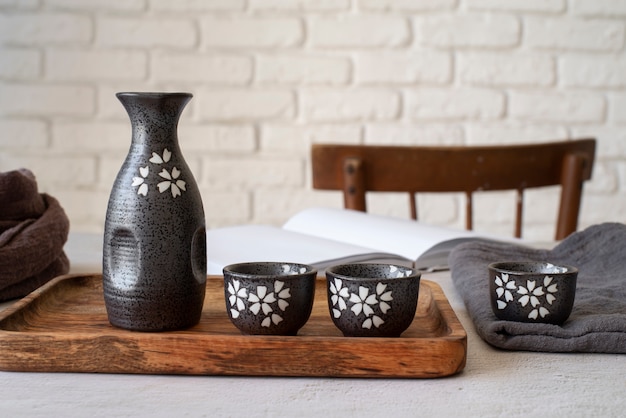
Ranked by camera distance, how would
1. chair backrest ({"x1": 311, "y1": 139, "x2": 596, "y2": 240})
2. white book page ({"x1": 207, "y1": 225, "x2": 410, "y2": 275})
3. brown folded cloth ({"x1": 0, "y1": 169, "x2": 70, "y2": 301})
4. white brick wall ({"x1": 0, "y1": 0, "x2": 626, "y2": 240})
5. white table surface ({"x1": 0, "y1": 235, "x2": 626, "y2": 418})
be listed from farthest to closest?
white brick wall ({"x1": 0, "y1": 0, "x2": 626, "y2": 240})
chair backrest ({"x1": 311, "y1": 139, "x2": 596, "y2": 240})
white book page ({"x1": 207, "y1": 225, "x2": 410, "y2": 275})
brown folded cloth ({"x1": 0, "y1": 169, "x2": 70, "y2": 301})
white table surface ({"x1": 0, "y1": 235, "x2": 626, "y2": 418})

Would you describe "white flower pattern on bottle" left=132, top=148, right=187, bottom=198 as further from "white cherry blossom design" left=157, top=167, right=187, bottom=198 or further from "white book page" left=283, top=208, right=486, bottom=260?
"white book page" left=283, top=208, right=486, bottom=260

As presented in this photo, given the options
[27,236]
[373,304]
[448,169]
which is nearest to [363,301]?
[373,304]

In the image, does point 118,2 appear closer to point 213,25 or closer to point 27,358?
point 213,25

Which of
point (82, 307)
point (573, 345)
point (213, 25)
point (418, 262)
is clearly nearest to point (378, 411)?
point (573, 345)

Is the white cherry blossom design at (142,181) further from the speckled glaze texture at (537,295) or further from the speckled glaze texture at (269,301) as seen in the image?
the speckled glaze texture at (537,295)

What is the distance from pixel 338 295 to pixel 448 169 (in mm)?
836

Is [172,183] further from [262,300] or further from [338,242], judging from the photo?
[338,242]

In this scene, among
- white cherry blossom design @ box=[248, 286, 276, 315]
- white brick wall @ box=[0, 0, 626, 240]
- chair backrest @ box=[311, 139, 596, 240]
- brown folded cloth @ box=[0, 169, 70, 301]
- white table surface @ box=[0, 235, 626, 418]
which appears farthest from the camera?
white brick wall @ box=[0, 0, 626, 240]

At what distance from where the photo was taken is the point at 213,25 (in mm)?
1842

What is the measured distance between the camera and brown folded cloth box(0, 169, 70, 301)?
2.58 ft

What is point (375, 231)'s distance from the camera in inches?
44.9

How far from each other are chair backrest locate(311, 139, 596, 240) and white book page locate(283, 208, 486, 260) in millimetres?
115

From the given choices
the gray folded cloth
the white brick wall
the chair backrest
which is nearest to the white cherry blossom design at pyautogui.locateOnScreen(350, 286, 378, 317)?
the gray folded cloth

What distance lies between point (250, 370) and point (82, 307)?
246 millimetres
